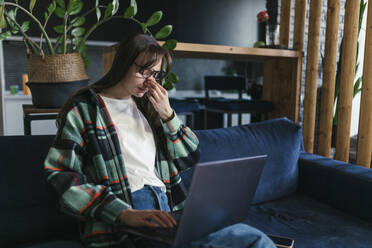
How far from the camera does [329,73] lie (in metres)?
2.43

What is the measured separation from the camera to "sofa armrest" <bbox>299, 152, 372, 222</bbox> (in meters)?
1.51

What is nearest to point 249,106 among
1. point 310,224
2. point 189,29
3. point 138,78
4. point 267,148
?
point 267,148

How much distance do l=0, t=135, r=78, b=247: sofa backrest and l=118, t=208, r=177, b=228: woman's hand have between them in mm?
423

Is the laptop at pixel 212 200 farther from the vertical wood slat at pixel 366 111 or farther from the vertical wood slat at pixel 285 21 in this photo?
the vertical wood slat at pixel 285 21

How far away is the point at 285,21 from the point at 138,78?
2002 mm

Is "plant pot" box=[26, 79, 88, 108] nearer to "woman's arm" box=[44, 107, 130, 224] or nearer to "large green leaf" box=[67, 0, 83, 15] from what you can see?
"large green leaf" box=[67, 0, 83, 15]

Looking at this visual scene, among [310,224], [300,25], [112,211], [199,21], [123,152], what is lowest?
[310,224]

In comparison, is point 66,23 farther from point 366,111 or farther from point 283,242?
point 366,111

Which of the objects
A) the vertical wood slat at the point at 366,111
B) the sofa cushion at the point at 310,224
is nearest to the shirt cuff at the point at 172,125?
the sofa cushion at the point at 310,224

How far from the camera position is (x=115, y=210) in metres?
0.93

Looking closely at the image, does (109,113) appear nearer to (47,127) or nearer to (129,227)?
(129,227)

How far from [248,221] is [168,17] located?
385cm

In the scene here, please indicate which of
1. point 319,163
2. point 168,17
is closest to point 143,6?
point 168,17

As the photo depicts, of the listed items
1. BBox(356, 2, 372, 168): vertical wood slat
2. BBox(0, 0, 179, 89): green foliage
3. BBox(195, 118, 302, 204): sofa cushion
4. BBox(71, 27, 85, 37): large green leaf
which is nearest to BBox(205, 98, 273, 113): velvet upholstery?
BBox(356, 2, 372, 168): vertical wood slat
